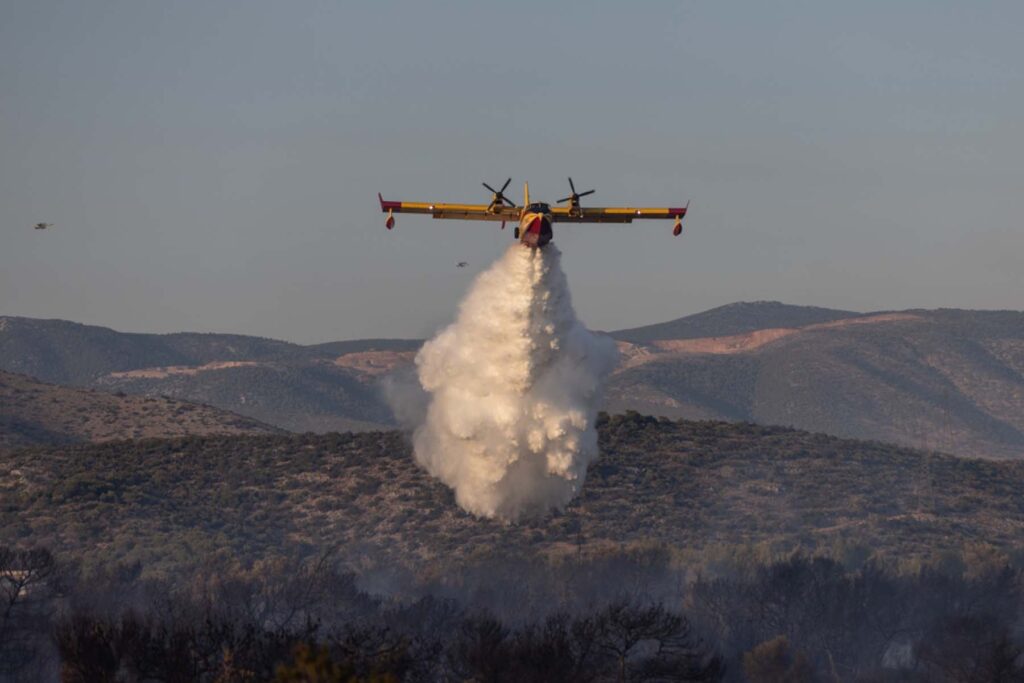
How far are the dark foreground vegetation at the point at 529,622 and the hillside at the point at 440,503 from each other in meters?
11.3

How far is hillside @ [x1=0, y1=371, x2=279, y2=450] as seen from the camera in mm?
178875

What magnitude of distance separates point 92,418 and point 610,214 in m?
120

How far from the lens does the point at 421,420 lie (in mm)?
87000

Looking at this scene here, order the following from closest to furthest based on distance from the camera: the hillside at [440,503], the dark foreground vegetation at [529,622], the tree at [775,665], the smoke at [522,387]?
1. the dark foreground vegetation at [529,622]
2. the smoke at [522,387]
3. the tree at [775,665]
4. the hillside at [440,503]

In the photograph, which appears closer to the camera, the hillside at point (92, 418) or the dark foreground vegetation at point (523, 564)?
the dark foreground vegetation at point (523, 564)

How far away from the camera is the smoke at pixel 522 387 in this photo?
78688 millimetres

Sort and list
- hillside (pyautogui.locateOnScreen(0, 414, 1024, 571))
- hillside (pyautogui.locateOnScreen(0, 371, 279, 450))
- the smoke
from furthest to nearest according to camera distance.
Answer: hillside (pyautogui.locateOnScreen(0, 371, 279, 450)), hillside (pyautogui.locateOnScreen(0, 414, 1024, 571)), the smoke

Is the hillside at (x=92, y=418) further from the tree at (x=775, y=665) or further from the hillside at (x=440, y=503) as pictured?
the tree at (x=775, y=665)

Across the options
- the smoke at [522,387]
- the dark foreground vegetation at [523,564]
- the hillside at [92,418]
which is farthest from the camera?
the hillside at [92,418]

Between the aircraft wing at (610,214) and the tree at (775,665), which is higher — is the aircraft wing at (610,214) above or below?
above

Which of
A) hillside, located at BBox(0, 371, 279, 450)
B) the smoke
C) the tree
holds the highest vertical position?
the smoke

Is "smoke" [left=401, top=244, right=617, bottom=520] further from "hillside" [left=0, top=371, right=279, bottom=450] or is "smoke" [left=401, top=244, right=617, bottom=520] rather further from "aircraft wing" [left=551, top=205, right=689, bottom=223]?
"hillside" [left=0, top=371, right=279, bottom=450]

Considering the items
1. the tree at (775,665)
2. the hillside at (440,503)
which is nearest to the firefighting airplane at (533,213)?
the tree at (775,665)

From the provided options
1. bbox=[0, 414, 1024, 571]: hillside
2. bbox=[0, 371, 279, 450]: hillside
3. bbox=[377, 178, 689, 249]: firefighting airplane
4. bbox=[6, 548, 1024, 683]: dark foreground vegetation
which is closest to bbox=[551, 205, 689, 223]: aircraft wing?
bbox=[377, 178, 689, 249]: firefighting airplane
